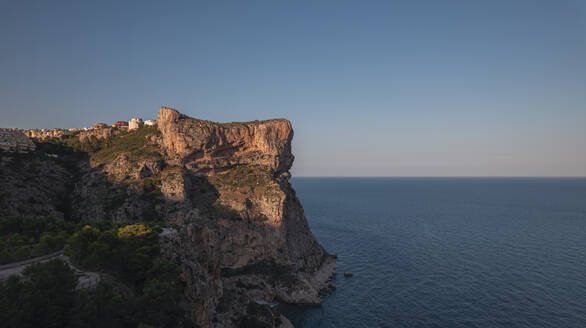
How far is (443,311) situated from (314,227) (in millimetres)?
67351

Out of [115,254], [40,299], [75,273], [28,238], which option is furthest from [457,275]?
[28,238]

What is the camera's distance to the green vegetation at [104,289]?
15586 millimetres

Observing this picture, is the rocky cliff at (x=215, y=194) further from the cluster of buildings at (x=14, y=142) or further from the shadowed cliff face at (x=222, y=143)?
the cluster of buildings at (x=14, y=142)

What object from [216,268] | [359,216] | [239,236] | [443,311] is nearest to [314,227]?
[359,216]

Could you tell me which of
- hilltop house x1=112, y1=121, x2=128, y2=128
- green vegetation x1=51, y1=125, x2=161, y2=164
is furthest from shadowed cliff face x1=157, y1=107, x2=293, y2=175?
hilltop house x1=112, y1=121, x2=128, y2=128

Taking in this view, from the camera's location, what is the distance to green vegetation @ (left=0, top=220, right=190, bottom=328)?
15586 millimetres

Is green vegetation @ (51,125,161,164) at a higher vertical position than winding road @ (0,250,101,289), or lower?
higher

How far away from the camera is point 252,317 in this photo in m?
39.3

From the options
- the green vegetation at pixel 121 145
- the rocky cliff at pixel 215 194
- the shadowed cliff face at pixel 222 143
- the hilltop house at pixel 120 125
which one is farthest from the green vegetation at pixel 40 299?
the hilltop house at pixel 120 125

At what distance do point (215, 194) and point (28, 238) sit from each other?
35.3m

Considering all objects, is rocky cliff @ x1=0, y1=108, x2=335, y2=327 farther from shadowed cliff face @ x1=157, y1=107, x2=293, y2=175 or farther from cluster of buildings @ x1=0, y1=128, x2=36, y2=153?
cluster of buildings @ x1=0, y1=128, x2=36, y2=153

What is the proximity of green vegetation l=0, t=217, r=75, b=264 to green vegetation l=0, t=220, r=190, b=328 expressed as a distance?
0.75 metres

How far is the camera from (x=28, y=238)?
98.1ft

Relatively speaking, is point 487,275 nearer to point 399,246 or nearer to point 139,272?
point 399,246
